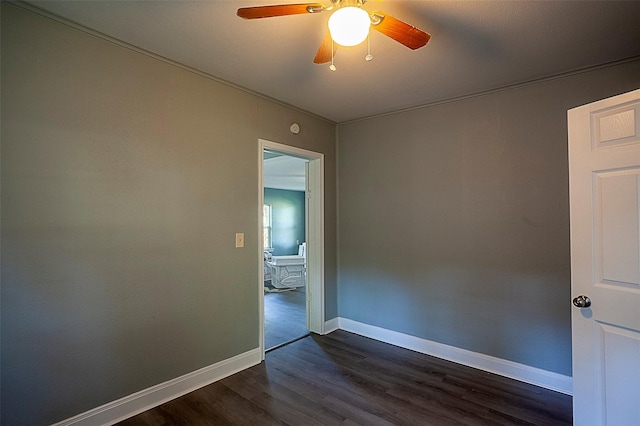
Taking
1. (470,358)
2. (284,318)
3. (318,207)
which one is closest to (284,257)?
(284,318)

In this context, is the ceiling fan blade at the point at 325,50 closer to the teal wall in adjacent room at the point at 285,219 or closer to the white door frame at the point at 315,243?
the white door frame at the point at 315,243

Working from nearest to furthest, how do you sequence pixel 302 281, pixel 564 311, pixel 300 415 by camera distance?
pixel 300 415 < pixel 564 311 < pixel 302 281

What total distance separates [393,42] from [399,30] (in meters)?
0.59

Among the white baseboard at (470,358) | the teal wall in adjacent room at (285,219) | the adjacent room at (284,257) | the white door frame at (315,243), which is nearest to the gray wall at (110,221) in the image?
the adjacent room at (284,257)

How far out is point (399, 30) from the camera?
1.57 metres

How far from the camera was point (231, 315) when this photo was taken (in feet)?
9.20

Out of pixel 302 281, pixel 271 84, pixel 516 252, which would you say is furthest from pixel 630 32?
pixel 302 281

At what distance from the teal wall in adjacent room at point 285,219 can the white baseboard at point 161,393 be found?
724 cm

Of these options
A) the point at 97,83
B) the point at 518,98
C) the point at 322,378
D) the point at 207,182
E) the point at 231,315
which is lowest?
the point at 322,378

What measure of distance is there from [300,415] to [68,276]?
1.78 meters

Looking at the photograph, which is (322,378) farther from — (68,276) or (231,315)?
(68,276)

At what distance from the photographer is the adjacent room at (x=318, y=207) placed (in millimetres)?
1773

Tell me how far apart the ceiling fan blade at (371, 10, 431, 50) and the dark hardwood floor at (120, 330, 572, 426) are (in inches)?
94.0

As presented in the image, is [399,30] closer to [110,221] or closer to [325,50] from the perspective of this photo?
[325,50]
